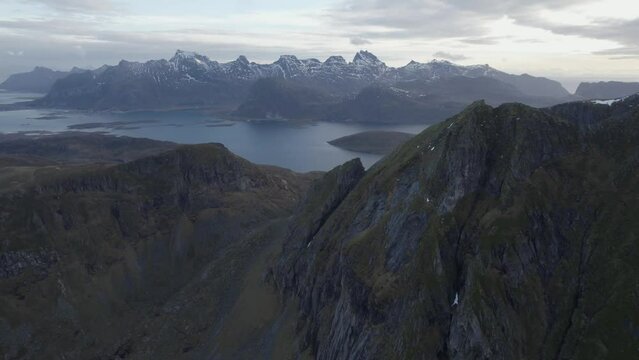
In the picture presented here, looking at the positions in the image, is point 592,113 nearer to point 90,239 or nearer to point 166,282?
point 166,282

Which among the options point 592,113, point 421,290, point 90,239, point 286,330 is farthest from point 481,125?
point 90,239

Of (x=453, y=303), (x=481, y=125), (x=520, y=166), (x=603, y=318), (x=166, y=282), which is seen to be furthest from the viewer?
(x=166, y=282)

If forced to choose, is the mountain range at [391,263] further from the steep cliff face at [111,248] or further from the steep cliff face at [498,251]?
the steep cliff face at [111,248]

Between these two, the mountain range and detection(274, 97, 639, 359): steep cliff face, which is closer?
detection(274, 97, 639, 359): steep cliff face

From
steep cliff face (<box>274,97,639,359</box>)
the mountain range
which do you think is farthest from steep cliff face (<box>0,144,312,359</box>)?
steep cliff face (<box>274,97,639,359</box>)

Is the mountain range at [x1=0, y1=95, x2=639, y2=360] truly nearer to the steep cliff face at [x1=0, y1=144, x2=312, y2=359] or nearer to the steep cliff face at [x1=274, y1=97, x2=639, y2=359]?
the steep cliff face at [x1=274, y1=97, x2=639, y2=359]

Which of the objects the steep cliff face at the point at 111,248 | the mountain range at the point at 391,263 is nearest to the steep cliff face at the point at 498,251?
the mountain range at the point at 391,263
